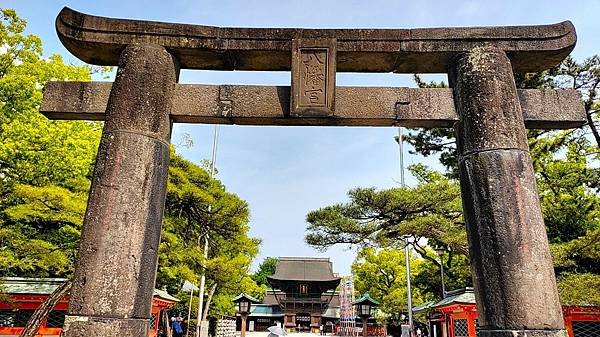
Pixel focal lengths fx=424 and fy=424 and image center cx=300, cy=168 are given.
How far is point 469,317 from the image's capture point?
16219 millimetres

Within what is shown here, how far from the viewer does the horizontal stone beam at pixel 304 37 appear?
13.8 ft

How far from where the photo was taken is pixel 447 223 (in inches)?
422

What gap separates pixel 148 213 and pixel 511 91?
359cm

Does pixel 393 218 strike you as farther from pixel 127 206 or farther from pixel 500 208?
pixel 127 206

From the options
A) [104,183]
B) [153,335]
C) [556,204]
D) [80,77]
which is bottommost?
[153,335]

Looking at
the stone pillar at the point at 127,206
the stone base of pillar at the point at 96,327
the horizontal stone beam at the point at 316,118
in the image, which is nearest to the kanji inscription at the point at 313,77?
the horizontal stone beam at the point at 316,118

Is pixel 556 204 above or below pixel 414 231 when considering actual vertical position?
above

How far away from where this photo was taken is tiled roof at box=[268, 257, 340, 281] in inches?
1735

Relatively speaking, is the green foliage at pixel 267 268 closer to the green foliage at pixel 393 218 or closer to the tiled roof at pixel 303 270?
the tiled roof at pixel 303 270

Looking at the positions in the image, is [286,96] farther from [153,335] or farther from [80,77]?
[153,335]

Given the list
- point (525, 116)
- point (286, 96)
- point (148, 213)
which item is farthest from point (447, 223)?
point (148, 213)

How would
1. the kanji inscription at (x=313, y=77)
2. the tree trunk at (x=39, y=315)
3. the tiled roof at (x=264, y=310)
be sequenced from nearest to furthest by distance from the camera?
the kanji inscription at (x=313, y=77), the tree trunk at (x=39, y=315), the tiled roof at (x=264, y=310)

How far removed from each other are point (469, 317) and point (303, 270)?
31938 millimetres

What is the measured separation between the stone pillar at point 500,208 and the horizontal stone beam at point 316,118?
280 millimetres
